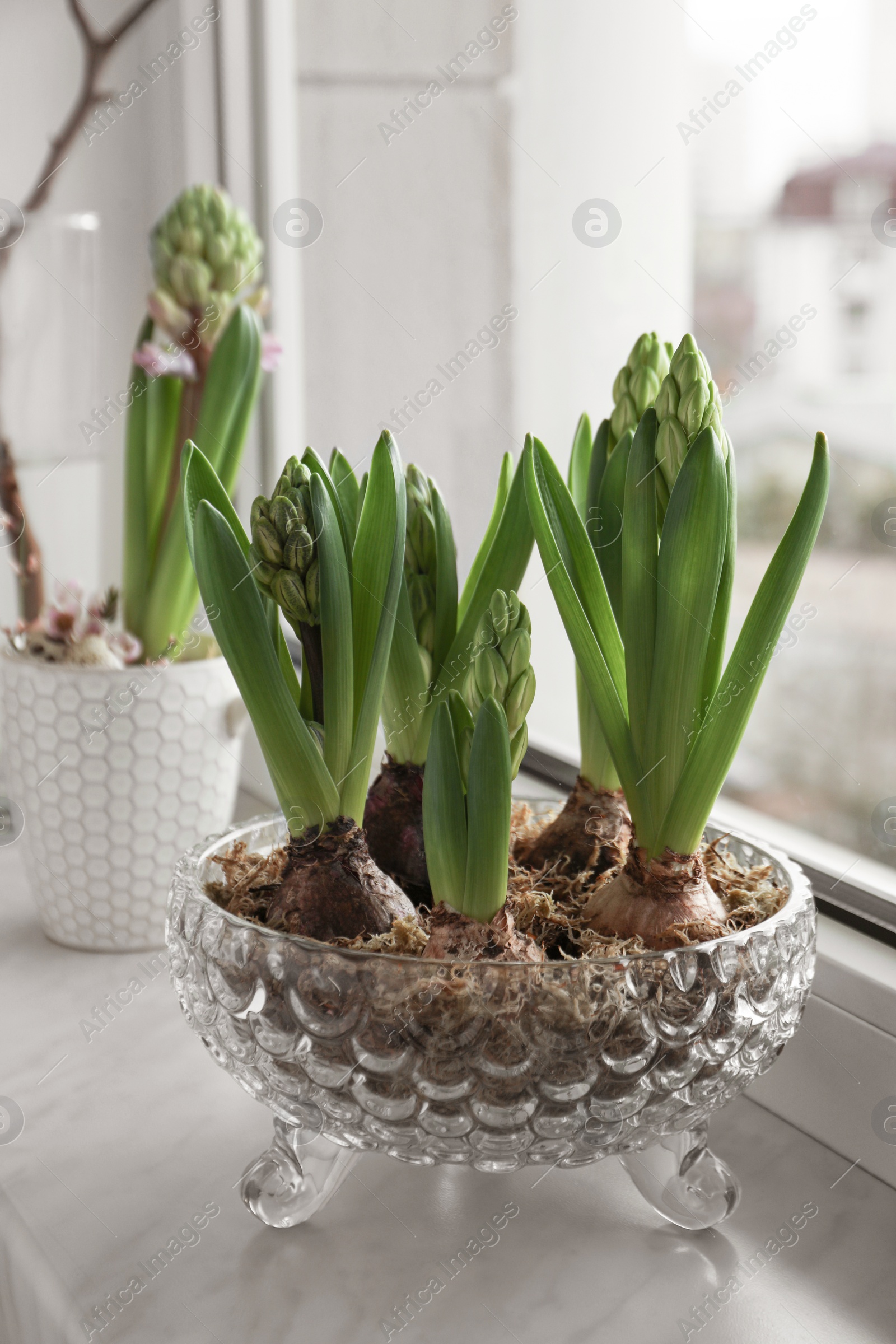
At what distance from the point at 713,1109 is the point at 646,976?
8cm

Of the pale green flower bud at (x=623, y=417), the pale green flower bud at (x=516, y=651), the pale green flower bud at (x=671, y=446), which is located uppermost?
the pale green flower bud at (x=623, y=417)

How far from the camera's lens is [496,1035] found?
14.4 inches

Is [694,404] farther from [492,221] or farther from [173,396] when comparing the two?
[492,221]

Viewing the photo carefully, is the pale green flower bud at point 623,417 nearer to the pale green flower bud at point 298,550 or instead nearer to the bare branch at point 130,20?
the pale green flower bud at point 298,550

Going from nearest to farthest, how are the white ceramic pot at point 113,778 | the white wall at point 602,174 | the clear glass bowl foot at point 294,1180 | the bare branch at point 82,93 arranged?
the clear glass bowl foot at point 294,1180 < the white ceramic pot at point 113,778 < the white wall at point 602,174 < the bare branch at point 82,93

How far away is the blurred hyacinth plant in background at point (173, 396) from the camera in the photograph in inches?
29.5

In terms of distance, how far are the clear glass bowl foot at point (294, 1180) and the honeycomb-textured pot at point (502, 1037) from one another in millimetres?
61

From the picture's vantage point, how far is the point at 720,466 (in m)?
0.38

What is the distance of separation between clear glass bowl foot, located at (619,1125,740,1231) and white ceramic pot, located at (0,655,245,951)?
367 millimetres

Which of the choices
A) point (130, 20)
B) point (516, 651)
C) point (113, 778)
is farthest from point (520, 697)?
point (130, 20)

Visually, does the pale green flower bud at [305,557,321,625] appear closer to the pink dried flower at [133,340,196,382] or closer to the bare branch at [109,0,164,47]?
the pink dried flower at [133,340,196,382]

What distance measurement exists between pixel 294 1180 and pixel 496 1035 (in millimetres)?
158

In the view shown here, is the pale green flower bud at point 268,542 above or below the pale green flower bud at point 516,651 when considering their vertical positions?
above

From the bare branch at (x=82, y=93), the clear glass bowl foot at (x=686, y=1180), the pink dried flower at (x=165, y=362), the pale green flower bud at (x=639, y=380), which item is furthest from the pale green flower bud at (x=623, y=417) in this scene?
the bare branch at (x=82, y=93)
